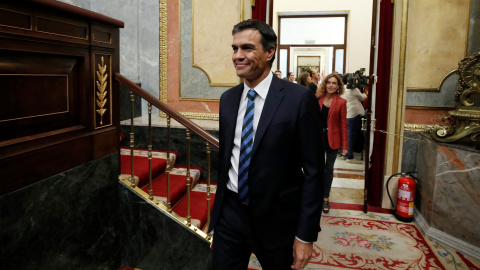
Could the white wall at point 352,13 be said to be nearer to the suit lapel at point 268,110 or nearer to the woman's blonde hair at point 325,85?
the woman's blonde hair at point 325,85

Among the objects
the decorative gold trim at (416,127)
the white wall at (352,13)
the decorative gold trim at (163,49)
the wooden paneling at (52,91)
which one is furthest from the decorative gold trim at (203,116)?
the white wall at (352,13)

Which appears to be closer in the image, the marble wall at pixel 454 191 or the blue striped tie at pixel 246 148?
the blue striped tie at pixel 246 148

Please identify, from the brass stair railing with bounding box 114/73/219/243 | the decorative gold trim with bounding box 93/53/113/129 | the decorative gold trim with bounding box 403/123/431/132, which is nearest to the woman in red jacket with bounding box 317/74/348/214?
the decorative gold trim with bounding box 403/123/431/132

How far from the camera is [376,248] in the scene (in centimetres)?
316

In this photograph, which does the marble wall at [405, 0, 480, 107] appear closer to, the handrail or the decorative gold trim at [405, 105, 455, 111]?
the decorative gold trim at [405, 105, 455, 111]

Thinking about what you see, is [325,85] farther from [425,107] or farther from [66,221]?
[66,221]

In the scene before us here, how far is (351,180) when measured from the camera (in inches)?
211

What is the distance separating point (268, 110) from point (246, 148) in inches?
6.8

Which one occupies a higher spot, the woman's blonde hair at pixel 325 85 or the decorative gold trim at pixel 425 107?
the woman's blonde hair at pixel 325 85

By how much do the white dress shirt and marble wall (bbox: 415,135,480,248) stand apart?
255cm

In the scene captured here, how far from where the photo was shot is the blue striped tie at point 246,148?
1.38 meters

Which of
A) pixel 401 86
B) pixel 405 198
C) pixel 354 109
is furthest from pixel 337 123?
pixel 354 109

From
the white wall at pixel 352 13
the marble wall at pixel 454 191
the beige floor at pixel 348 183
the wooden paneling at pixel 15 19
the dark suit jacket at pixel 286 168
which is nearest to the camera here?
the dark suit jacket at pixel 286 168

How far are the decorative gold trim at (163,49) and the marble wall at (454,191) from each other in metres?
3.14
